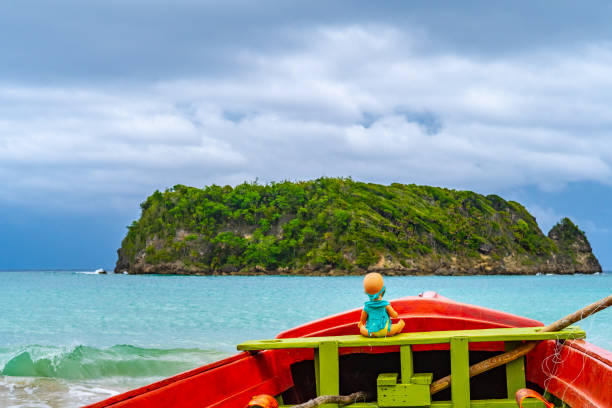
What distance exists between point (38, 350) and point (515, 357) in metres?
11.2

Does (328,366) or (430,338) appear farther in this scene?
(328,366)

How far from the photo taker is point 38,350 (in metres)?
12.6

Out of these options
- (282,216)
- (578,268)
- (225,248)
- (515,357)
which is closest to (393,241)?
(282,216)

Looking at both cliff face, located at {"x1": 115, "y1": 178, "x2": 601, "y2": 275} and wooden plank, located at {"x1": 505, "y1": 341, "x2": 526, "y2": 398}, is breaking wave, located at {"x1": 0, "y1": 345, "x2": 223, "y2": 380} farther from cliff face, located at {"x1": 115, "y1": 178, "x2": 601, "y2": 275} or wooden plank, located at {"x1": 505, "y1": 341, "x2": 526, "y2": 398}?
cliff face, located at {"x1": 115, "y1": 178, "x2": 601, "y2": 275}

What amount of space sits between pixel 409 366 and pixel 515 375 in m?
0.85

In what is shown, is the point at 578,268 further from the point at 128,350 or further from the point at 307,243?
the point at 128,350

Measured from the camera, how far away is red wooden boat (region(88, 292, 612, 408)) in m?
3.74

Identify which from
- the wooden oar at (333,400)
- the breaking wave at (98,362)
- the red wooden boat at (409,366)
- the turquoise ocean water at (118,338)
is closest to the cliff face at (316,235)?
the turquoise ocean water at (118,338)

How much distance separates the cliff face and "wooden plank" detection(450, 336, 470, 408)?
8233cm

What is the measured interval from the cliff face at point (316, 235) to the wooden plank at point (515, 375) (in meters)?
82.0

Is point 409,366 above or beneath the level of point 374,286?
beneath

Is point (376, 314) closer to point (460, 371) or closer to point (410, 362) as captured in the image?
point (410, 362)

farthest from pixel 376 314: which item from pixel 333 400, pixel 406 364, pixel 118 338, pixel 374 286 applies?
pixel 118 338

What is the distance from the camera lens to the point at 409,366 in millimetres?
4184
